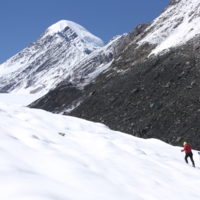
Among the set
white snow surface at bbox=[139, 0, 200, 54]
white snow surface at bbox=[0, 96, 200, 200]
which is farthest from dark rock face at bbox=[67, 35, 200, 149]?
white snow surface at bbox=[0, 96, 200, 200]

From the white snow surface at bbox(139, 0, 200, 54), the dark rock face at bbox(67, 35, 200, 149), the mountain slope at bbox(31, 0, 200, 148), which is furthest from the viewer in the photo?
the white snow surface at bbox(139, 0, 200, 54)

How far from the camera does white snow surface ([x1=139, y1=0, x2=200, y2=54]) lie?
129 feet

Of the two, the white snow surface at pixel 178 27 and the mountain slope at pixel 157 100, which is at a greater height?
the white snow surface at pixel 178 27

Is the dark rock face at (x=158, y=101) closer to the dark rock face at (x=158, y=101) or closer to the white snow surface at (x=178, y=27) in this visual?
the dark rock face at (x=158, y=101)

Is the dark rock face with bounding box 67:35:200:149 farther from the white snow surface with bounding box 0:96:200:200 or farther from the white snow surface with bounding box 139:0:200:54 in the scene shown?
the white snow surface with bounding box 0:96:200:200

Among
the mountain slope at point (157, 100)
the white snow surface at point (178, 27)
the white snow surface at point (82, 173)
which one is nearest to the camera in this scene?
the white snow surface at point (82, 173)

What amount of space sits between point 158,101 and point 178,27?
25103mm

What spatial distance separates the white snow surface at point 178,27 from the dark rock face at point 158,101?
4.77 meters

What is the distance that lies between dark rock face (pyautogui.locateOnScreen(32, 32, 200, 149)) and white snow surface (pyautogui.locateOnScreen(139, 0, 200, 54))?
4774 millimetres

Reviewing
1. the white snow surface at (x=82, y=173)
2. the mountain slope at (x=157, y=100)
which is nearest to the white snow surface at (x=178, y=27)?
the mountain slope at (x=157, y=100)

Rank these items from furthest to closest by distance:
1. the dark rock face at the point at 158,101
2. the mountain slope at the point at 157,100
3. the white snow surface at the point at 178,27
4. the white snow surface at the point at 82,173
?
→ 1. the white snow surface at the point at 178,27
2. the mountain slope at the point at 157,100
3. the dark rock face at the point at 158,101
4. the white snow surface at the point at 82,173

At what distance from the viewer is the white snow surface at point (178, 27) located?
1549 inches

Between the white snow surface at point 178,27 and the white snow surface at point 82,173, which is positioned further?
the white snow surface at point 178,27

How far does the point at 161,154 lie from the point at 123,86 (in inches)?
838
